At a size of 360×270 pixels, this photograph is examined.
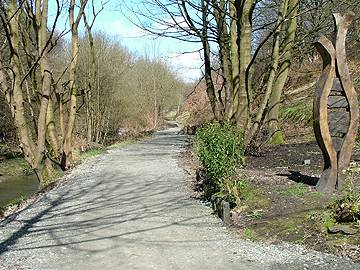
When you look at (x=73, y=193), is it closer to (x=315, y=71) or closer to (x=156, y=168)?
(x=156, y=168)

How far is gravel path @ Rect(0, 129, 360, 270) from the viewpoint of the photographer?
5316mm

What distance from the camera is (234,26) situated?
1459cm

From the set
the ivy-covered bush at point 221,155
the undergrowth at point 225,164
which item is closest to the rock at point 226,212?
the undergrowth at point 225,164

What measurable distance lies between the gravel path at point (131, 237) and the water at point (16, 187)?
6.28 metres

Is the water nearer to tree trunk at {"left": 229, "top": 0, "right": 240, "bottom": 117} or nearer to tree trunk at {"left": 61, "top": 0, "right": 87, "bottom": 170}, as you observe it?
tree trunk at {"left": 61, "top": 0, "right": 87, "bottom": 170}

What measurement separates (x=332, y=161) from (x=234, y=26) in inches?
320

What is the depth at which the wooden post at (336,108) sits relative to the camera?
7.51 m

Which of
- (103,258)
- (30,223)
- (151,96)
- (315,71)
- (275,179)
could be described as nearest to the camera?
(103,258)

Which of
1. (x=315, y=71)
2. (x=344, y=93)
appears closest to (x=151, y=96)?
(x=315, y=71)

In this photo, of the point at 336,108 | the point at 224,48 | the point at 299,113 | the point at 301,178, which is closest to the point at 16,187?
the point at 224,48

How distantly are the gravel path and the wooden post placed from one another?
2209 millimetres

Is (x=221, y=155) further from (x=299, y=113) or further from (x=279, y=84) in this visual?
(x=299, y=113)

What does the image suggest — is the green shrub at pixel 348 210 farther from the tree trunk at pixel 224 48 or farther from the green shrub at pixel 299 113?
the green shrub at pixel 299 113

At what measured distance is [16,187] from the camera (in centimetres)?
2041
